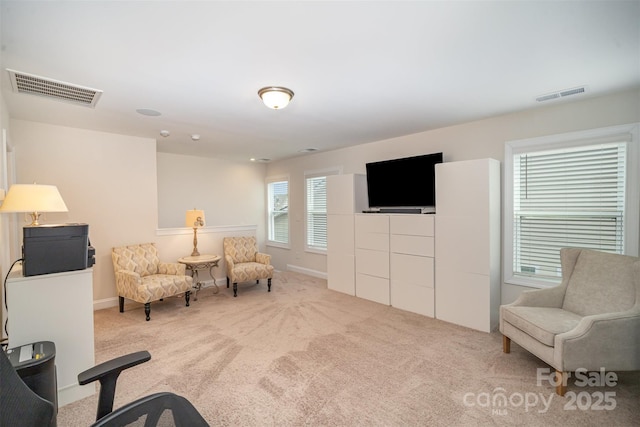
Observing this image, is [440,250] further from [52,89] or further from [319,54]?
[52,89]

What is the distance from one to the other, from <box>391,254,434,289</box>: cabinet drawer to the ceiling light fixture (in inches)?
105

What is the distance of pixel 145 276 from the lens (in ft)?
14.2

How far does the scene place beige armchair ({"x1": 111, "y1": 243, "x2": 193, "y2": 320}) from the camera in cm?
383

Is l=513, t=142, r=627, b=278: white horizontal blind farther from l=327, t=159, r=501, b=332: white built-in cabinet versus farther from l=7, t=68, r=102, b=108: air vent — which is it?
l=7, t=68, r=102, b=108: air vent

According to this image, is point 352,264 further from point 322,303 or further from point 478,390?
point 478,390

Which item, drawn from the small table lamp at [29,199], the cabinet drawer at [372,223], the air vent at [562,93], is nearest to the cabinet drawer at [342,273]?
the cabinet drawer at [372,223]

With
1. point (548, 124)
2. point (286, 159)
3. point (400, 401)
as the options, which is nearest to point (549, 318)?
point (400, 401)

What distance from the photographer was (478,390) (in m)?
2.33

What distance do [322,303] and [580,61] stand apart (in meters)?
3.85

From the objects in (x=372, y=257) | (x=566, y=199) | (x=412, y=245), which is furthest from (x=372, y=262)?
(x=566, y=199)

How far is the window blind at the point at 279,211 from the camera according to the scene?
693 cm

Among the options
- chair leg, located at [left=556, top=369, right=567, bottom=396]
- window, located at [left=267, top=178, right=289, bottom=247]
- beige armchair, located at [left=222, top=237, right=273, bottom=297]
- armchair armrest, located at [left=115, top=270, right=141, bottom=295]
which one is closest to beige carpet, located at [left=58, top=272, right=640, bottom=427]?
chair leg, located at [left=556, top=369, right=567, bottom=396]

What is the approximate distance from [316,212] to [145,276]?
10.5 feet

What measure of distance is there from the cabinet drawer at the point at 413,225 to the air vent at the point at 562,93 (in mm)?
1692
